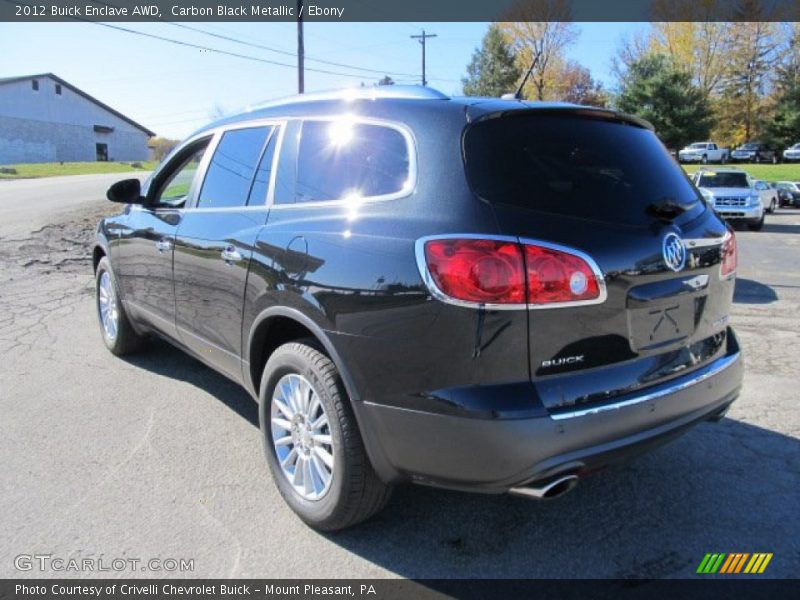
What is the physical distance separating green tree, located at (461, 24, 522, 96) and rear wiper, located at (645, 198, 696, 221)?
49.3 meters

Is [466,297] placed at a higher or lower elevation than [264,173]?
lower

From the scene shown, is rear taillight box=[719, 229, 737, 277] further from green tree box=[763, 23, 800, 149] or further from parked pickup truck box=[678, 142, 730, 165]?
green tree box=[763, 23, 800, 149]

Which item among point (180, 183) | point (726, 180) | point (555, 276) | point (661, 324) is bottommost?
point (726, 180)

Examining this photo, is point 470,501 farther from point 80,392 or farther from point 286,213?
point 80,392

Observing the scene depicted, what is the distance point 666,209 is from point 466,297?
1.07 meters

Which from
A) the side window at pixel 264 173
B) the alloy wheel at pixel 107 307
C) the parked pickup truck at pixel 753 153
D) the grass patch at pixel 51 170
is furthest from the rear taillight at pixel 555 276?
the parked pickup truck at pixel 753 153

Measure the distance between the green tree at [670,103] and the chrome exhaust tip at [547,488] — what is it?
40.5 meters

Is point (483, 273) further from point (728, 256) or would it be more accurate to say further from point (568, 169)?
point (728, 256)

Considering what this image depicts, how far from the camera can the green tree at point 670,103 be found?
128 ft

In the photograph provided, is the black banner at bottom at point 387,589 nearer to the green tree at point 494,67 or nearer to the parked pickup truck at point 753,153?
the green tree at point 494,67

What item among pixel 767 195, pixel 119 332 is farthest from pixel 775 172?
pixel 119 332

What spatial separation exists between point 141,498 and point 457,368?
1.90m

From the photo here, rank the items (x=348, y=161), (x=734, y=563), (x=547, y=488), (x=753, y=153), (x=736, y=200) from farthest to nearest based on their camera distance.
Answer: (x=753, y=153), (x=736, y=200), (x=348, y=161), (x=734, y=563), (x=547, y=488)

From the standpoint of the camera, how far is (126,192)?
488 centimetres
